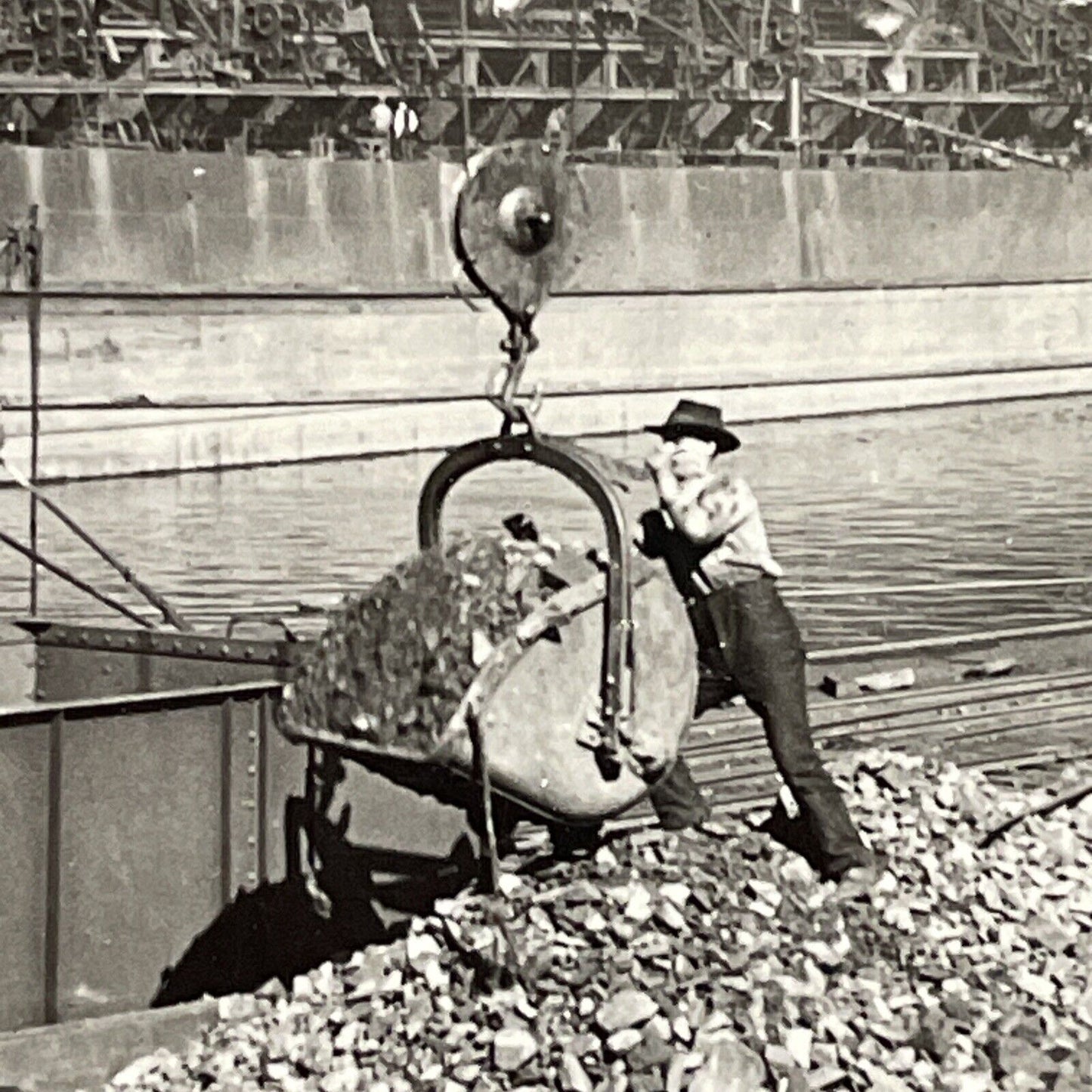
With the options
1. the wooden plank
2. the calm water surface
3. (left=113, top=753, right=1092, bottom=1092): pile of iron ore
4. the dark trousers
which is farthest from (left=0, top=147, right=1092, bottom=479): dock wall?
the wooden plank

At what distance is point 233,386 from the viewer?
95.5 ft

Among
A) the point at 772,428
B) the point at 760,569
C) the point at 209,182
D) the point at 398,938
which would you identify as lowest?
the point at 398,938

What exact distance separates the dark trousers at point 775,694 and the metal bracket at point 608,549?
0.87 metres

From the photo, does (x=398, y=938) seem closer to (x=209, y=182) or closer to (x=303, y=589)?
(x=303, y=589)

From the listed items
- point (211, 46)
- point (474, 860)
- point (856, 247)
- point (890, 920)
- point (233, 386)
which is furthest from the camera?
point (856, 247)

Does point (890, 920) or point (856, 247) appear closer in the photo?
point (890, 920)

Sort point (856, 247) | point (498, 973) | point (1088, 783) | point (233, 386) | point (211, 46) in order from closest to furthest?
point (498, 973) → point (1088, 783) → point (233, 386) → point (211, 46) → point (856, 247)

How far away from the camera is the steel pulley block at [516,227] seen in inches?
292

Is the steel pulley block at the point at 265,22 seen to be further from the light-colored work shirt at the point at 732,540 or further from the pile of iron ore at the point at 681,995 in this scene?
the pile of iron ore at the point at 681,995

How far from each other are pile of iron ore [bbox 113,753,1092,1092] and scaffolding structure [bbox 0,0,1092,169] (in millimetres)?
25092

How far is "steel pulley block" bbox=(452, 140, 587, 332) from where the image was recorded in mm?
7410

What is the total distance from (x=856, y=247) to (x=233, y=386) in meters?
12.7

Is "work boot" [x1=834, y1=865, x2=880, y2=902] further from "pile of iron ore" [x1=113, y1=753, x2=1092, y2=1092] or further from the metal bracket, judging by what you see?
the metal bracket

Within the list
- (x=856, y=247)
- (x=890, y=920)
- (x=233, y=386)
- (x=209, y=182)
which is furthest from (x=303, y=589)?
(x=856, y=247)
